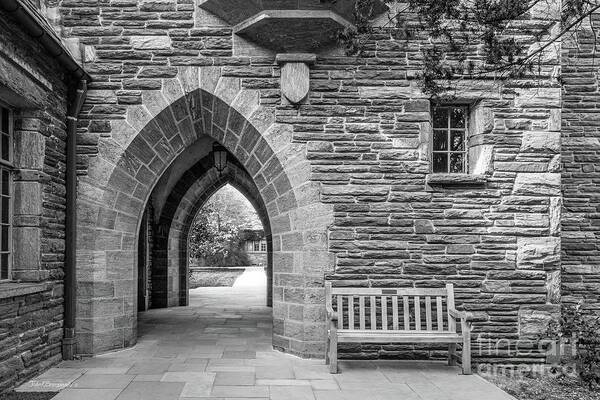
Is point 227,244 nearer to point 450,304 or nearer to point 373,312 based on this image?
point 373,312

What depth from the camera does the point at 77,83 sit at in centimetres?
600

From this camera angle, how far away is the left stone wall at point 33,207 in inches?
181

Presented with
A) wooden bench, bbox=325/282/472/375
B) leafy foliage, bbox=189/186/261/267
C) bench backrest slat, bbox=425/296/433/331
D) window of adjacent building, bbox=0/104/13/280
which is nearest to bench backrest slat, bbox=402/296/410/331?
wooden bench, bbox=325/282/472/375

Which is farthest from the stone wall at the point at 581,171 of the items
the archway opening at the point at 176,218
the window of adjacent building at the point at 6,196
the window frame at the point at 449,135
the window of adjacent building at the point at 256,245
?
the window of adjacent building at the point at 256,245

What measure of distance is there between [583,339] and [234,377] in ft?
12.6

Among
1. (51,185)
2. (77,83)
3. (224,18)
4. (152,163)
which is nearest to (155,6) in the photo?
(224,18)

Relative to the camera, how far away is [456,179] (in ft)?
20.1

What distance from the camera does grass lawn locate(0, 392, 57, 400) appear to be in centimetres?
439

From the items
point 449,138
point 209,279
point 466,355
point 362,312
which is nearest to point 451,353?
point 466,355

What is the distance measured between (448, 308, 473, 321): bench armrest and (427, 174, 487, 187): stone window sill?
4.97ft

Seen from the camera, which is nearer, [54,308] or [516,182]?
[54,308]

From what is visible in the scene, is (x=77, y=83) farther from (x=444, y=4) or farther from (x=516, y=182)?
(x=516, y=182)

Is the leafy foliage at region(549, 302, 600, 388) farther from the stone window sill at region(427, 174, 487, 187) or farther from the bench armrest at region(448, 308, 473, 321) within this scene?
the stone window sill at region(427, 174, 487, 187)

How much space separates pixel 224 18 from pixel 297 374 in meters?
4.23
